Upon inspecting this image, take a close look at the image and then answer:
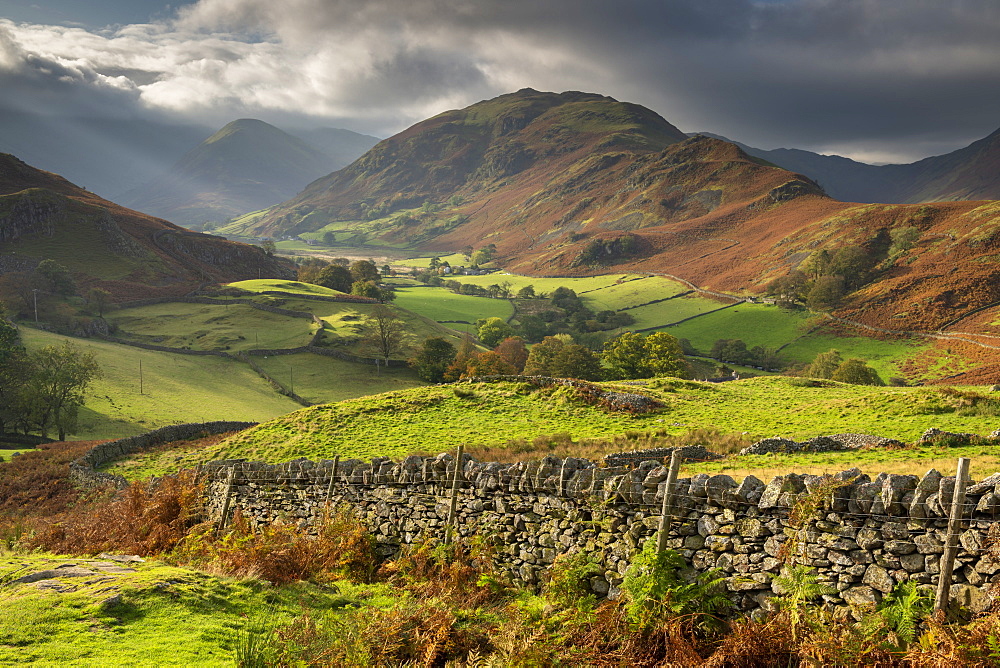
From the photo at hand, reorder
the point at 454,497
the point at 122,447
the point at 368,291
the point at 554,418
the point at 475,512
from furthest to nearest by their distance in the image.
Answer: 1. the point at 368,291
2. the point at 122,447
3. the point at 554,418
4. the point at 454,497
5. the point at 475,512

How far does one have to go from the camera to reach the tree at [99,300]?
110562mm

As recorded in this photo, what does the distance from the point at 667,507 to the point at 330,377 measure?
71.7 m

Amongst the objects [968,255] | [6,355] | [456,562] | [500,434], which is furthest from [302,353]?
[968,255]

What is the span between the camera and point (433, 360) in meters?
85.1

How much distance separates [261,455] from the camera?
32.4 m

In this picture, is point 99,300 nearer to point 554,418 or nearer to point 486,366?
point 486,366

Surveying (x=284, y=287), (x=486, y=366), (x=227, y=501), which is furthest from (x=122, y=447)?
(x=284, y=287)

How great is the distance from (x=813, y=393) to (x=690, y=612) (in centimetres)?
3435

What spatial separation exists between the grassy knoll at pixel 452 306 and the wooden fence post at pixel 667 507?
407 ft

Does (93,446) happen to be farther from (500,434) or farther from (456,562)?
(456,562)

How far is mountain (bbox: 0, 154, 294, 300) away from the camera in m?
139

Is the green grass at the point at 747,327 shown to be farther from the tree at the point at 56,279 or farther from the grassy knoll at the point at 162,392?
the tree at the point at 56,279

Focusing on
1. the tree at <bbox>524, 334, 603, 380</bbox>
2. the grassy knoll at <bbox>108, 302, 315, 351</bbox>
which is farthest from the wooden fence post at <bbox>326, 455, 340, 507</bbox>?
the grassy knoll at <bbox>108, 302, 315, 351</bbox>

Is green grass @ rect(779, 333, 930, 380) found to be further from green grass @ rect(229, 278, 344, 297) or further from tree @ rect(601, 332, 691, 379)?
green grass @ rect(229, 278, 344, 297)
